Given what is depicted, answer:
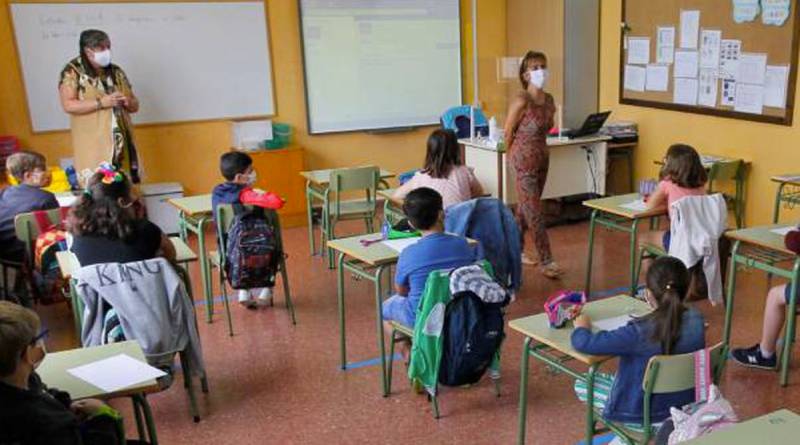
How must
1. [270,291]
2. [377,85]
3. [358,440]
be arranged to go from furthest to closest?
[377,85] → [270,291] → [358,440]

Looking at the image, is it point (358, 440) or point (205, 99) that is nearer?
point (358, 440)

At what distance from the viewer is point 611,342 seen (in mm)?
2430

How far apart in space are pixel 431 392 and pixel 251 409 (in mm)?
879

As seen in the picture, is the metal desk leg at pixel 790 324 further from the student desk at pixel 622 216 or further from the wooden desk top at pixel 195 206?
the wooden desk top at pixel 195 206

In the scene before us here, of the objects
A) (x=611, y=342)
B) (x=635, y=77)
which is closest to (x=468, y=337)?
(x=611, y=342)

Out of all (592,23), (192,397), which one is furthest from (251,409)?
(592,23)

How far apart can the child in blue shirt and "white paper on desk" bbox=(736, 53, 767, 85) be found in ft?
11.7

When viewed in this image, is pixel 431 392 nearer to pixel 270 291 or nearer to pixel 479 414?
pixel 479 414

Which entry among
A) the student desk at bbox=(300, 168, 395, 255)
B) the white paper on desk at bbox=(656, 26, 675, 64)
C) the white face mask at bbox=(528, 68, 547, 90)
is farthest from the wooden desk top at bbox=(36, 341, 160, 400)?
the white paper on desk at bbox=(656, 26, 675, 64)

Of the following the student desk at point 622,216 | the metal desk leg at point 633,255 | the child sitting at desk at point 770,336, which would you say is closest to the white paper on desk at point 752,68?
the student desk at point 622,216

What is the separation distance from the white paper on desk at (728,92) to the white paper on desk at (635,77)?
949 millimetres

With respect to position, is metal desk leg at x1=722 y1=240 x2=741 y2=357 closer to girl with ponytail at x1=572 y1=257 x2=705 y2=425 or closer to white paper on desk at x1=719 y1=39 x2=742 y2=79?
girl with ponytail at x1=572 y1=257 x2=705 y2=425

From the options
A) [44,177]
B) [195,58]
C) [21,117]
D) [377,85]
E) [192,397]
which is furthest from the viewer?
[377,85]

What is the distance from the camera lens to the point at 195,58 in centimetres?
678
